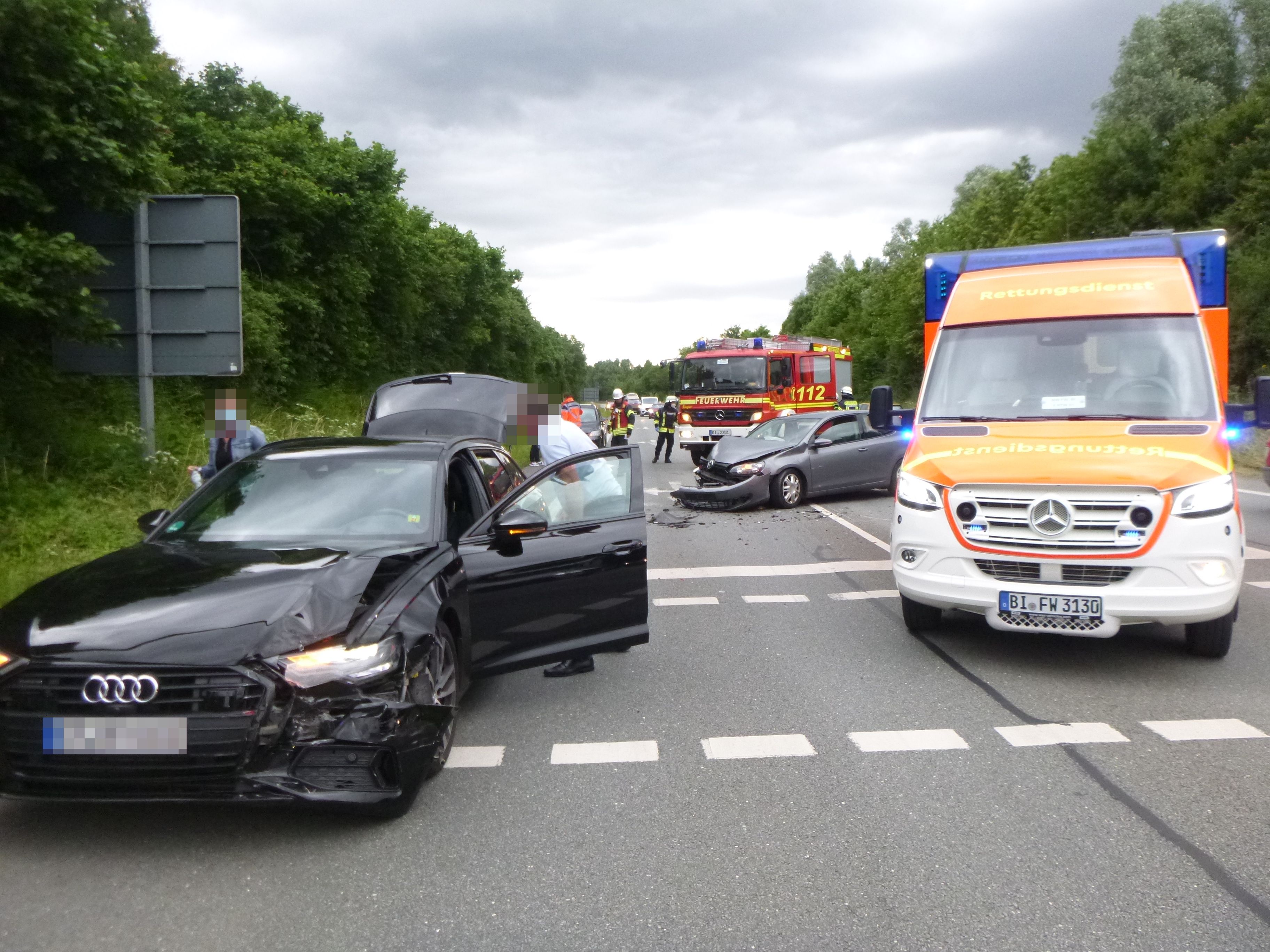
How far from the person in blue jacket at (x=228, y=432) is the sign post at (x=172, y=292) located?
91.7 inches

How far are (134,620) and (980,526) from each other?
4.65 meters

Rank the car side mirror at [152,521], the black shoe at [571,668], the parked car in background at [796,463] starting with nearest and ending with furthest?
the car side mirror at [152,521], the black shoe at [571,668], the parked car in background at [796,463]

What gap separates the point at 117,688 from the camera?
4.01m

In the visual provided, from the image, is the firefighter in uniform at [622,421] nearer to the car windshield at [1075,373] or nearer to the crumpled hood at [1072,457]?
the car windshield at [1075,373]

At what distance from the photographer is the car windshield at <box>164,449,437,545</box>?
5.64m

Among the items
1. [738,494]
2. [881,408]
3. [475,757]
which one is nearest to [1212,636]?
[881,408]

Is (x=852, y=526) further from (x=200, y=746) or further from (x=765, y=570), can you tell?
(x=200, y=746)

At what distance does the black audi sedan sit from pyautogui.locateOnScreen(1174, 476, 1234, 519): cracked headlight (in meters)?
3.01

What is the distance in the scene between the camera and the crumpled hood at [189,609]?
4.11 metres

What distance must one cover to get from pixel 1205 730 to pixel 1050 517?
1464mm

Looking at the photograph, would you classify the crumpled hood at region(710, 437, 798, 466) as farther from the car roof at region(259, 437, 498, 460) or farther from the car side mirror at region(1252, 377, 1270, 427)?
the car roof at region(259, 437, 498, 460)

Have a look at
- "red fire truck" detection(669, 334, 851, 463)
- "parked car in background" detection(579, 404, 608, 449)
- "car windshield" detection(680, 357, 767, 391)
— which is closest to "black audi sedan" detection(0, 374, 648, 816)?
"parked car in background" detection(579, 404, 608, 449)

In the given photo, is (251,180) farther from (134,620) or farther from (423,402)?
(134,620)

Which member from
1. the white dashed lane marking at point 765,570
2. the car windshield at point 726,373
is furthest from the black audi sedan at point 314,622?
the car windshield at point 726,373
